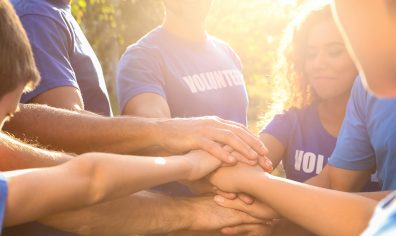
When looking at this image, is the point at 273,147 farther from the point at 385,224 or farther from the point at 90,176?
the point at 385,224

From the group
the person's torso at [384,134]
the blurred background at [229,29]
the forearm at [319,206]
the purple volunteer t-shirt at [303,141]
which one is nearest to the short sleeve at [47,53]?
the forearm at [319,206]

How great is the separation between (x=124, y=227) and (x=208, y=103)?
1.30m

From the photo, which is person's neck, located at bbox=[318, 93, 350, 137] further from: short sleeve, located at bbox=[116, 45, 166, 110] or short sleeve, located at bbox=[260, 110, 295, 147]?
short sleeve, located at bbox=[116, 45, 166, 110]

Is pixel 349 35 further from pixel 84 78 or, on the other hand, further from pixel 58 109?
pixel 84 78

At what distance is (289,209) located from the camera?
8.11 ft

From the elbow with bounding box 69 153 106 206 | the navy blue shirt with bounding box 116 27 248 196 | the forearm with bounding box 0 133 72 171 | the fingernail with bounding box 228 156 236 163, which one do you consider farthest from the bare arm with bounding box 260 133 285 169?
the elbow with bounding box 69 153 106 206

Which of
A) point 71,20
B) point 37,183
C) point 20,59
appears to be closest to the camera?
point 37,183

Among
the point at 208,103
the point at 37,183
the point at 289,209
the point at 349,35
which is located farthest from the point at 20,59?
the point at 208,103

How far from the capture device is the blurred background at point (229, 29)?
642 inches

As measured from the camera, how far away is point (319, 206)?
240 centimetres

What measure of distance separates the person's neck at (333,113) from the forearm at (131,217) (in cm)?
104

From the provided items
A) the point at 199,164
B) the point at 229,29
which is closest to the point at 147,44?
the point at 199,164

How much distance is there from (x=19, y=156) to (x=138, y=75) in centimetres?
122

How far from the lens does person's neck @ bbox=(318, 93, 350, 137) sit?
3.39 metres
